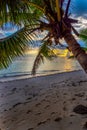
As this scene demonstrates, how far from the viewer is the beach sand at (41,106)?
8.59m

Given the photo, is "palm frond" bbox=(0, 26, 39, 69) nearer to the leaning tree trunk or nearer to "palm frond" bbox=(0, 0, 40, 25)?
"palm frond" bbox=(0, 0, 40, 25)

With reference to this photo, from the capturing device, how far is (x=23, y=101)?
12.9 metres

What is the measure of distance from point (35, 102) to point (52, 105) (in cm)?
145

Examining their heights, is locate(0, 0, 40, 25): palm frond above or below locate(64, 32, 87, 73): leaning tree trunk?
above

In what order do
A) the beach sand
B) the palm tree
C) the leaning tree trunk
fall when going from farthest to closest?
the beach sand
the palm tree
the leaning tree trunk

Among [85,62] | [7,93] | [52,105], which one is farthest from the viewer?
[7,93]

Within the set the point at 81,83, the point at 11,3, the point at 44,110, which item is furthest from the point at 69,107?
the point at 81,83

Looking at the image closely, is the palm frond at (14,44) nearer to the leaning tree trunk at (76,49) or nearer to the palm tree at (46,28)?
the palm tree at (46,28)

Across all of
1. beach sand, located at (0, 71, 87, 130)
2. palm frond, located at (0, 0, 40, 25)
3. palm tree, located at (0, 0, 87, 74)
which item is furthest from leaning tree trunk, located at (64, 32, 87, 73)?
beach sand, located at (0, 71, 87, 130)

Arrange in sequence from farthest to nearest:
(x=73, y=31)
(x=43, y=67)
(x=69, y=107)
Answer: (x=43, y=67) → (x=69, y=107) → (x=73, y=31)

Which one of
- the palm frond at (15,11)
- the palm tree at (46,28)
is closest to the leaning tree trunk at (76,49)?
the palm tree at (46,28)

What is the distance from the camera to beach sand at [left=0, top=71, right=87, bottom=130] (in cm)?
859

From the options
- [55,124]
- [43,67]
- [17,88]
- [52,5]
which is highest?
[52,5]

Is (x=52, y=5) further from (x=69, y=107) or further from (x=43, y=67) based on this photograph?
(x=43, y=67)
